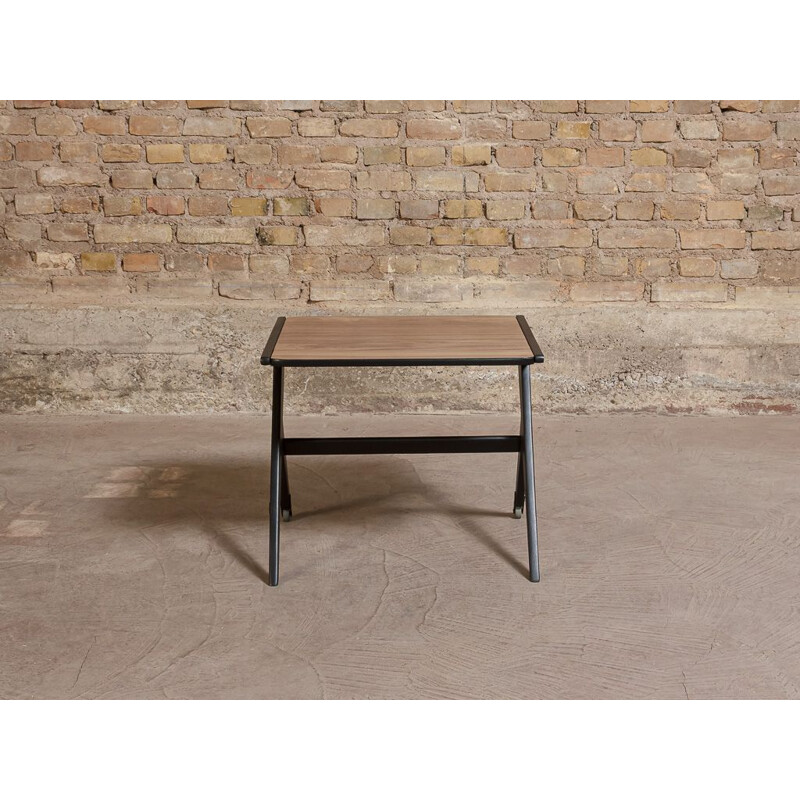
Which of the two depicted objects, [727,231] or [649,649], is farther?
[727,231]

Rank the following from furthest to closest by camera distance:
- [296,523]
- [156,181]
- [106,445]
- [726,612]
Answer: [156,181] < [106,445] < [296,523] < [726,612]

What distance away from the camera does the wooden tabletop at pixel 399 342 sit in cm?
268

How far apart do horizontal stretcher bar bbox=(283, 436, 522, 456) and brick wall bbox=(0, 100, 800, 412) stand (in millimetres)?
1690

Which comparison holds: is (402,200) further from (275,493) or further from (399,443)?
(275,493)

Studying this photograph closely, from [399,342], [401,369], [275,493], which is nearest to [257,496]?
[275,493]

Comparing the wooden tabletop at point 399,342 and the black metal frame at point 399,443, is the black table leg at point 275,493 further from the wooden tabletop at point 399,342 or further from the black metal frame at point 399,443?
the wooden tabletop at point 399,342

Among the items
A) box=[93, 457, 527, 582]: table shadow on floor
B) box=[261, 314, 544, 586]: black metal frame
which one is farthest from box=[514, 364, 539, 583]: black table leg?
box=[93, 457, 527, 582]: table shadow on floor

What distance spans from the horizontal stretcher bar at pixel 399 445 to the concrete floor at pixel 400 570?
0.34 m

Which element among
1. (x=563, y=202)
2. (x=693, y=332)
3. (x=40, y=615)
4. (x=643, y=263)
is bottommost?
(x=40, y=615)

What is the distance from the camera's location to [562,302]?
469cm

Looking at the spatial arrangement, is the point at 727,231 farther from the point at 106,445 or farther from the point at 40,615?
the point at 40,615

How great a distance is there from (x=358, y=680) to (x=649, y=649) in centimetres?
79

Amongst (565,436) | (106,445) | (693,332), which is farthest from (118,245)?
(693,332)

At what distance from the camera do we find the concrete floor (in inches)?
92.4
